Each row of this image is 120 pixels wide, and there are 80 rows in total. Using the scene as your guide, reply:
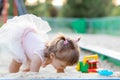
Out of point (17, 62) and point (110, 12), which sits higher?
point (110, 12)

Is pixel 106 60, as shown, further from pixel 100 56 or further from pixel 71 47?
pixel 71 47

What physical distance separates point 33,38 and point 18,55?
19cm

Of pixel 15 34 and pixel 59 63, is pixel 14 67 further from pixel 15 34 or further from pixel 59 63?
pixel 59 63

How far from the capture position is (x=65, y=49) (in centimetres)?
305

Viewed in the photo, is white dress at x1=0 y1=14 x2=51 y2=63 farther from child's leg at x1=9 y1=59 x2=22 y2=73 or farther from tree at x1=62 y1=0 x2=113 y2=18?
tree at x1=62 y1=0 x2=113 y2=18

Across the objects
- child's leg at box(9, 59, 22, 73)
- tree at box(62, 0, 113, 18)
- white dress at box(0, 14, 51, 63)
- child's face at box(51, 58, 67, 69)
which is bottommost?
child's face at box(51, 58, 67, 69)

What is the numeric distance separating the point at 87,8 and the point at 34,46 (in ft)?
57.9

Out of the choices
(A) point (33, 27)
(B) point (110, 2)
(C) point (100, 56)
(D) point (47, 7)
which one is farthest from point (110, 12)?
(A) point (33, 27)

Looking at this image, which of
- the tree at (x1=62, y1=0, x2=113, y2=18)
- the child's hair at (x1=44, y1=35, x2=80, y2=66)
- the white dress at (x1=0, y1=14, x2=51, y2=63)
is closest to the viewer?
the child's hair at (x1=44, y1=35, x2=80, y2=66)

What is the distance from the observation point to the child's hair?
302 centimetres

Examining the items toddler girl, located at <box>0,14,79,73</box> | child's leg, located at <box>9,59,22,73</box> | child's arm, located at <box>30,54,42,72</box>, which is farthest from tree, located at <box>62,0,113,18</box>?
child's arm, located at <box>30,54,42,72</box>

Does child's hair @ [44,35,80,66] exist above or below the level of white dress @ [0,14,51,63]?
below

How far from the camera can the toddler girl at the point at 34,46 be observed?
3.06 metres

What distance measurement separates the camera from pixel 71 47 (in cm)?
307
